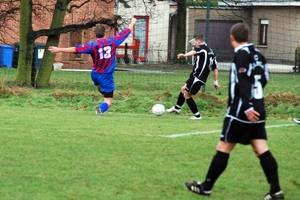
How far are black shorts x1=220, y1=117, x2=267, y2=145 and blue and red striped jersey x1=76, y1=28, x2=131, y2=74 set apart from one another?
24.8 feet

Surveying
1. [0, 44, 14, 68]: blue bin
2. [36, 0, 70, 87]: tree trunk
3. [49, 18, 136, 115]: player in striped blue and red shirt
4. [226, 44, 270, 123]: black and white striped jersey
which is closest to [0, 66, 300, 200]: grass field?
[49, 18, 136, 115]: player in striped blue and red shirt

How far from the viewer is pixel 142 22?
37938 mm

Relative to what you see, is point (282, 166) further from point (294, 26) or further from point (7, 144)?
point (294, 26)

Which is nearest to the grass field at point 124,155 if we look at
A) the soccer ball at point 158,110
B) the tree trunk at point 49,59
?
the soccer ball at point 158,110

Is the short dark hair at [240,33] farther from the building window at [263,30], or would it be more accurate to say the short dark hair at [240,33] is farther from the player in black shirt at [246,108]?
the building window at [263,30]

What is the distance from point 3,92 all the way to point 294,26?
1487 cm

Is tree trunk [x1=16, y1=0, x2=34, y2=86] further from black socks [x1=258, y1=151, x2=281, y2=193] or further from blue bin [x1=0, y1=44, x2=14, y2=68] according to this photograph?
black socks [x1=258, y1=151, x2=281, y2=193]

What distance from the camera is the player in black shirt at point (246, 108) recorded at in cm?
720

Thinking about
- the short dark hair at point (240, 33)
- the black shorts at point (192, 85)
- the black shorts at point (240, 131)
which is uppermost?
the short dark hair at point (240, 33)

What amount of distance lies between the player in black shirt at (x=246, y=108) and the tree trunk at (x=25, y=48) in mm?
16365

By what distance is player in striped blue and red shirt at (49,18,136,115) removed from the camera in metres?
14.7

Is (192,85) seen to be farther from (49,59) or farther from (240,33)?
(49,59)

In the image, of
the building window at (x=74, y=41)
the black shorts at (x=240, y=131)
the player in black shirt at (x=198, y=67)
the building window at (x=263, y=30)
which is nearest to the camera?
the black shorts at (x=240, y=131)

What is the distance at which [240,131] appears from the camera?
733 cm
